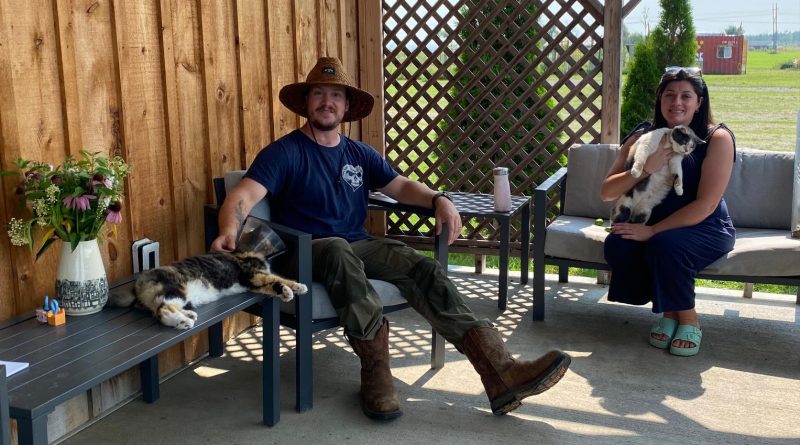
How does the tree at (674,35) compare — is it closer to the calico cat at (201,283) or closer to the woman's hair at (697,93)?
the woman's hair at (697,93)

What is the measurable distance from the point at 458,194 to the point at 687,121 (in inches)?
47.0

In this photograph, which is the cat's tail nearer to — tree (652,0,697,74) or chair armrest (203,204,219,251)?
chair armrest (203,204,219,251)

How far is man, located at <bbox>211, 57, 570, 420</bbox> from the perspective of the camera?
265cm

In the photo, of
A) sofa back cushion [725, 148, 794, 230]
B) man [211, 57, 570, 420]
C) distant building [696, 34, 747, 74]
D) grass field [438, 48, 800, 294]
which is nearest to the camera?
man [211, 57, 570, 420]

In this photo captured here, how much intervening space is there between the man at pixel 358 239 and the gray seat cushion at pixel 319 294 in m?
0.03

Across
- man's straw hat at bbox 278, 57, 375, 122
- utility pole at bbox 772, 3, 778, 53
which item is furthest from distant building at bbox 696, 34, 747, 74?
man's straw hat at bbox 278, 57, 375, 122

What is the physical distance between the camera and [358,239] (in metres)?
3.10

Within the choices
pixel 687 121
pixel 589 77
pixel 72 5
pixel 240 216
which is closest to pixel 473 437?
pixel 240 216

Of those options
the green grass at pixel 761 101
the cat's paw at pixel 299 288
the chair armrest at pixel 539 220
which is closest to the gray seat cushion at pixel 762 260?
the chair armrest at pixel 539 220

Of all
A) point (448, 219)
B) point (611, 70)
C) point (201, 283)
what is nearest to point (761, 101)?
point (611, 70)

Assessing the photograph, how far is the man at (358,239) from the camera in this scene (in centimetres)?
265

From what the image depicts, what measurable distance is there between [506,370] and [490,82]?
228cm

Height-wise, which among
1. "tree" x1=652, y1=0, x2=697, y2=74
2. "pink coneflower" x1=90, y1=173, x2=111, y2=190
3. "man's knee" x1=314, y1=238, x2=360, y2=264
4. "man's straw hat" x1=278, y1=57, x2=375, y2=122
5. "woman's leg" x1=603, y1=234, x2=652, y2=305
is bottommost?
"woman's leg" x1=603, y1=234, x2=652, y2=305

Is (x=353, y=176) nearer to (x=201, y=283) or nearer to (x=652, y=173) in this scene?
(x=201, y=283)
